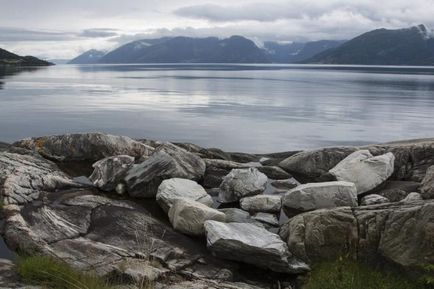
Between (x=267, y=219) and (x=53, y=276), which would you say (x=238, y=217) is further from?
(x=53, y=276)

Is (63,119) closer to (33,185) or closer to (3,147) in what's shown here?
(3,147)

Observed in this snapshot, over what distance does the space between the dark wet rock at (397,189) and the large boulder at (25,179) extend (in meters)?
10.5

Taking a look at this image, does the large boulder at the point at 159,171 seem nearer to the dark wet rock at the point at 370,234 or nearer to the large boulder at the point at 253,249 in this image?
the large boulder at the point at 253,249

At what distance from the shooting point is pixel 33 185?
14203 mm

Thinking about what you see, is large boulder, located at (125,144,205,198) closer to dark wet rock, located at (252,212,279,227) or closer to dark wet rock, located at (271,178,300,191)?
dark wet rock, located at (271,178,300,191)

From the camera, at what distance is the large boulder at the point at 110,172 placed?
16234 millimetres

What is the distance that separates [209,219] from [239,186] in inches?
151

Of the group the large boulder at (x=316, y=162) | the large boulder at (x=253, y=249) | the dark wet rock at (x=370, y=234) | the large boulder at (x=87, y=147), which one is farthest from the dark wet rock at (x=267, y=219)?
the large boulder at (x=87, y=147)

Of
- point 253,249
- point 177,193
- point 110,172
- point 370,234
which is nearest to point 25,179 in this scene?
point 110,172

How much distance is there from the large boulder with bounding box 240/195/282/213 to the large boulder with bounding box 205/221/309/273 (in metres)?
3.30

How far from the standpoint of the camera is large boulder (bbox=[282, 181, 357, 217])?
47.0 feet

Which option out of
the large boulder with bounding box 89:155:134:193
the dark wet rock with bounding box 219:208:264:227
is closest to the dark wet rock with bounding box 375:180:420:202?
the dark wet rock with bounding box 219:208:264:227

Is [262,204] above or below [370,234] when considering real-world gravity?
below

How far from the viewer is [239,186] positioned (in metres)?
16.2
